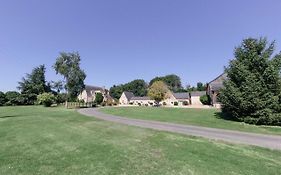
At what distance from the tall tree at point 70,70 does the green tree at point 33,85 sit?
88.1 ft

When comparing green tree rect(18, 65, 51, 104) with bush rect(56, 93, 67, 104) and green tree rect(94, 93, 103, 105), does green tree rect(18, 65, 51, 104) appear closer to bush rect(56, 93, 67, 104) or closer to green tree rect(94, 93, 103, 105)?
bush rect(56, 93, 67, 104)

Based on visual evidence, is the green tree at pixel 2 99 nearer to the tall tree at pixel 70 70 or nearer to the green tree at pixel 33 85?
the green tree at pixel 33 85

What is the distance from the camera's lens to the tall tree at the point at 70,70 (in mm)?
59781

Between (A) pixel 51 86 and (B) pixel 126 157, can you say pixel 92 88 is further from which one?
(B) pixel 126 157

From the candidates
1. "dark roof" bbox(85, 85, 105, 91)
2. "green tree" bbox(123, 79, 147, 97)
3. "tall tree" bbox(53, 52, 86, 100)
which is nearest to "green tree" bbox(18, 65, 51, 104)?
"dark roof" bbox(85, 85, 105, 91)

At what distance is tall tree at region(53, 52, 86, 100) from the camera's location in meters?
59.8

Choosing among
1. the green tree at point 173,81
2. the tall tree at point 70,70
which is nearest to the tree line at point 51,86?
the tall tree at point 70,70

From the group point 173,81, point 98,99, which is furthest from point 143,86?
point 98,99

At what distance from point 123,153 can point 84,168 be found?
230cm

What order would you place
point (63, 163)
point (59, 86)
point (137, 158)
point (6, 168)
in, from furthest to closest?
1. point (59, 86)
2. point (137, 158)
3. point (63, 163)
4. point (6, 168)

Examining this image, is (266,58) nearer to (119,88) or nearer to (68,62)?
(68,62)

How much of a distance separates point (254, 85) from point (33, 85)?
3099 inches

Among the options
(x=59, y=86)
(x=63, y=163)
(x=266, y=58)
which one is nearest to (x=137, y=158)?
(x=63, y=163)

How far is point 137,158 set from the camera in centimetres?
877
